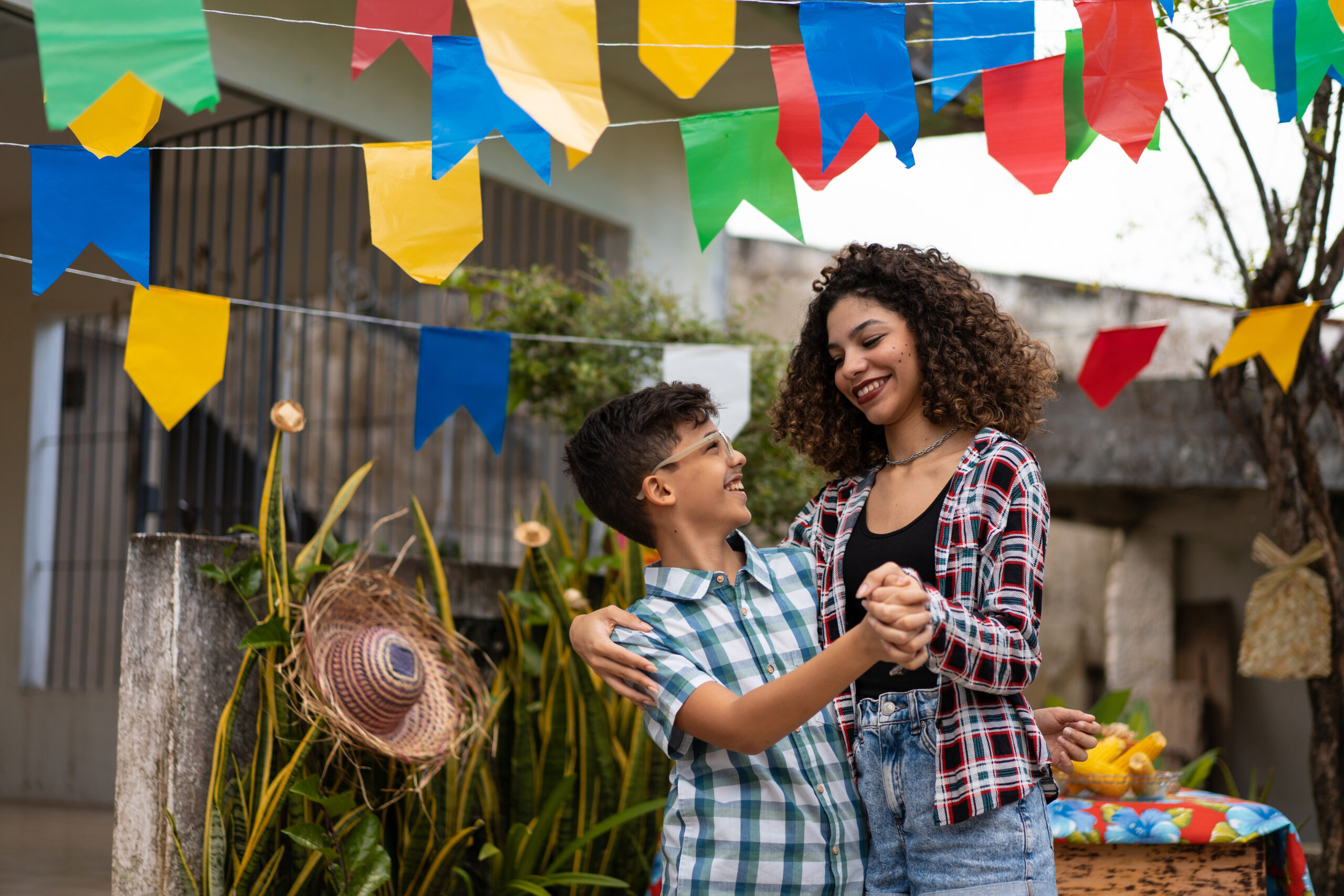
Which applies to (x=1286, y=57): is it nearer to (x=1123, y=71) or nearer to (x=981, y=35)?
(x=1123, y=71)

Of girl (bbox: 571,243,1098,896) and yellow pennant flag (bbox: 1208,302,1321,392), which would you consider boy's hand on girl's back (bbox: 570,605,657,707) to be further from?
yellow pennant flag (bbox: 1208,302,1321,392)

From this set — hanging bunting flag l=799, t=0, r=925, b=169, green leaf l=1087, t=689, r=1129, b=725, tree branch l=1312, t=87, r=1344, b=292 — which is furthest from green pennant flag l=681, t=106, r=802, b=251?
green leaf l=1087, t=689, r=1129, b=725

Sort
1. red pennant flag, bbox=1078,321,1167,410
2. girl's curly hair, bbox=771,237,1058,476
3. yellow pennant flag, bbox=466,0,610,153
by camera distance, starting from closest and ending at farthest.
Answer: girl's curly hair, bbox=771,237,1058,476 → yellow pennant flag, bbox=466,0,610,153 → red pennant flag, bbox=1078,321,1167,410

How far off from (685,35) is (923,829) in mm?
1415

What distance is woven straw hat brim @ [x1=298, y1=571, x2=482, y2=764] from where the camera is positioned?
105 inches

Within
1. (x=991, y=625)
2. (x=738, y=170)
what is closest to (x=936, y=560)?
(x=991, y=625)

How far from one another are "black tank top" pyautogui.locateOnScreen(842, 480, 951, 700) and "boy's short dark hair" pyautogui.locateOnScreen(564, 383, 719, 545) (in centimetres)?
27

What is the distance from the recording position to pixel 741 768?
55.7 inches

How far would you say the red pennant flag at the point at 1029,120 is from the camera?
2.28 meters

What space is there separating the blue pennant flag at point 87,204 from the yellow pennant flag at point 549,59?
Answer: 0.67 meters

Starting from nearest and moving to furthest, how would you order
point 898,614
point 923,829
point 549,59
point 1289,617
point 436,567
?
1. point 898,614
2. point 923,829
3. point 549,59
4. point 436,567
5. point 1289,617

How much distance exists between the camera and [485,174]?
4750mm

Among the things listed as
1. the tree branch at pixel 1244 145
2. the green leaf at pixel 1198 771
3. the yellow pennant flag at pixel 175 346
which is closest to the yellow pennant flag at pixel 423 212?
the yellow pennant flag at pixel 175 346

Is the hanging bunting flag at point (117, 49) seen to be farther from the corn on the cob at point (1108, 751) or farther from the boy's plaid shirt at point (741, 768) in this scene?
the corn on the cob at point (1108, 751)
